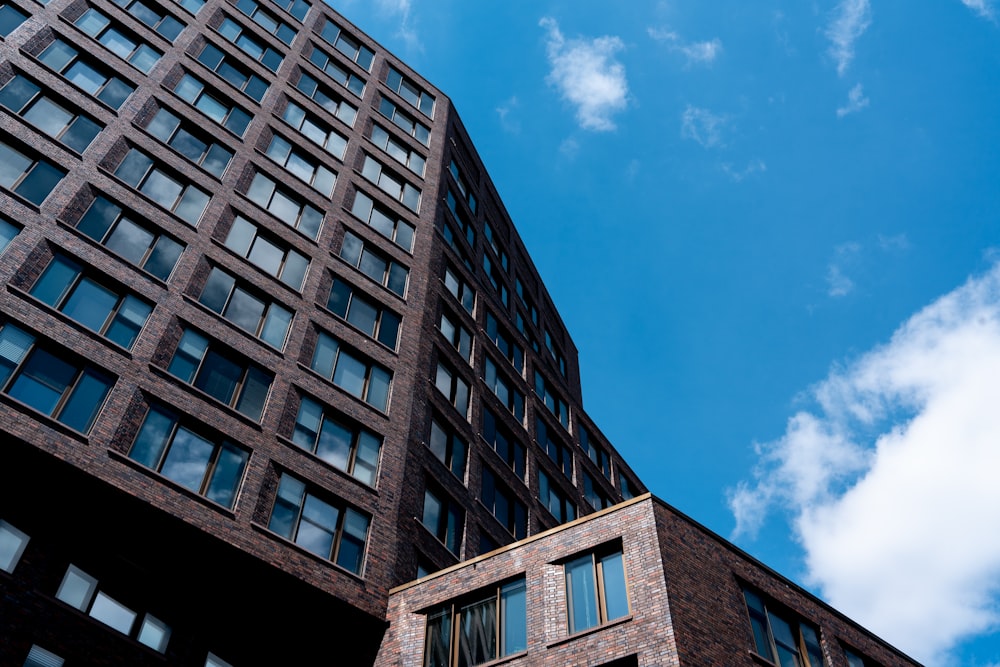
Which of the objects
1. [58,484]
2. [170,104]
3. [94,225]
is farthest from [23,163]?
[58,484]

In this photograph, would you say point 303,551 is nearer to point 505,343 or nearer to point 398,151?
point 505,343

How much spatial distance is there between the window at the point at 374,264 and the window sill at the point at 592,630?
19.5 meters

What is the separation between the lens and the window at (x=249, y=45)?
4466 centimetres

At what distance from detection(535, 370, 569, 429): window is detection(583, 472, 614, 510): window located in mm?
3315

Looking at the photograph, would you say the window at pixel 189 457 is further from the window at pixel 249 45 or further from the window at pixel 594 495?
the window at pixel 594 495

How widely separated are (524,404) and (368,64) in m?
22.5

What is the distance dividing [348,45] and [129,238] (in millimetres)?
25984

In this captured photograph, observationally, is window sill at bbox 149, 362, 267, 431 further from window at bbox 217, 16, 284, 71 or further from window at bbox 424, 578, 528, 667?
window at bbox 217, 16, 284, 71

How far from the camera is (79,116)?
3356cm

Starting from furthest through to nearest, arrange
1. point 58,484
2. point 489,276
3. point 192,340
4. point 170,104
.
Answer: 1. point 489,276
2. point 170,104
3. point 192,340
4. point 58,484

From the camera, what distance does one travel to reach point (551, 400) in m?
50.7

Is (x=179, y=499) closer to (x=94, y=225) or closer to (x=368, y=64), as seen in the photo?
(x=94, y=225)

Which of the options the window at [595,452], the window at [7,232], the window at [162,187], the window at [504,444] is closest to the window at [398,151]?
the window at [162,187]

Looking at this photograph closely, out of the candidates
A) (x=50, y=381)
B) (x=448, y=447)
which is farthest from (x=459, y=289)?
A: (x=50, y=381)
